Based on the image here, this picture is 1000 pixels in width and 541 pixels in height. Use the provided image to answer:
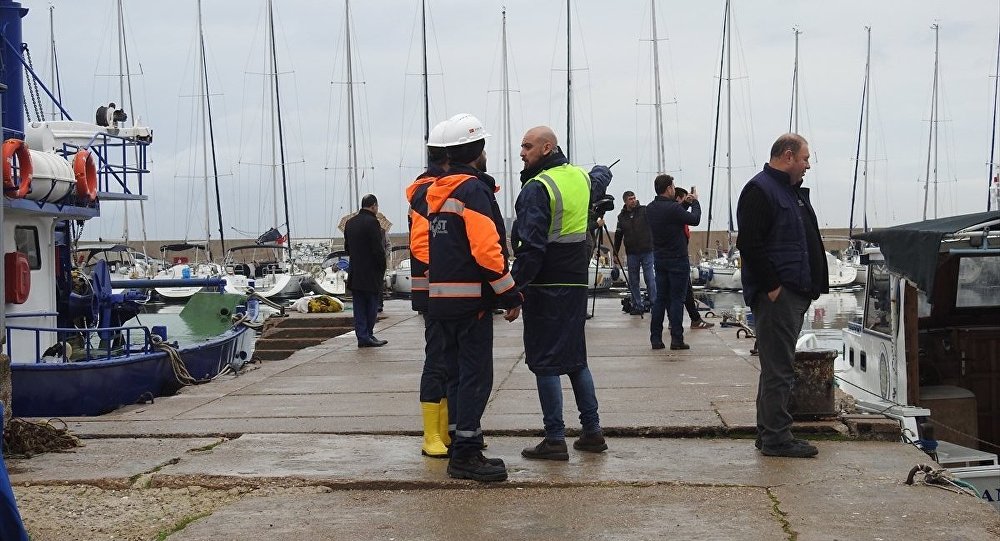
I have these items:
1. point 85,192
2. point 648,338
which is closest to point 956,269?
point 648,338

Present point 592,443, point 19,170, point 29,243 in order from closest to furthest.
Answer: point 592,443, point 19,170, point 29,243

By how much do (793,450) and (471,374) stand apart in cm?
202

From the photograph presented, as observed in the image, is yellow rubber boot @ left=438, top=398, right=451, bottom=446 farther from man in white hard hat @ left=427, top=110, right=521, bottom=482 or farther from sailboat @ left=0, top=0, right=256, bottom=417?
sailboat @ left=0, top=0, right=256, bottom=417

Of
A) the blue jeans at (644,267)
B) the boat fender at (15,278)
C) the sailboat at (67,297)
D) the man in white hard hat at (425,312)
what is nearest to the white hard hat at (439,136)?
the man in white hard hat at (425,312)

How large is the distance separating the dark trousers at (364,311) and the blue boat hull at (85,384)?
9.36 feet

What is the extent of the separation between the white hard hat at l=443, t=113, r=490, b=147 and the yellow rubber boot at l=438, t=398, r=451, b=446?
1651 millimetres

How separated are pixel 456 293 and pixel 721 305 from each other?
121 ft

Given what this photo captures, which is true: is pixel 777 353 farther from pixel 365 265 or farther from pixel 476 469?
pixel 365 265

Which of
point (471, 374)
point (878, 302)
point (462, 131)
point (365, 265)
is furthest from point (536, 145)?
point (365, 265)

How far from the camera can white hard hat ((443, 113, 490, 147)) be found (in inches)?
258

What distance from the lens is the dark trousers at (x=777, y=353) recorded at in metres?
6.90

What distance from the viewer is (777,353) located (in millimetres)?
6973

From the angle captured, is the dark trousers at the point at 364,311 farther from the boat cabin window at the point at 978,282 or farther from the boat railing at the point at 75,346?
the boat cabin window at the point at 978,282

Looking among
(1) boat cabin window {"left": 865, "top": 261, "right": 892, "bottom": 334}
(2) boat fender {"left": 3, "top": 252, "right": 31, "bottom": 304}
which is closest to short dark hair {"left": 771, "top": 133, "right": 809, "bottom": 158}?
(1) boat cabin window {"left": 865, "top": 261, "right": 892, "bottom": 334}
